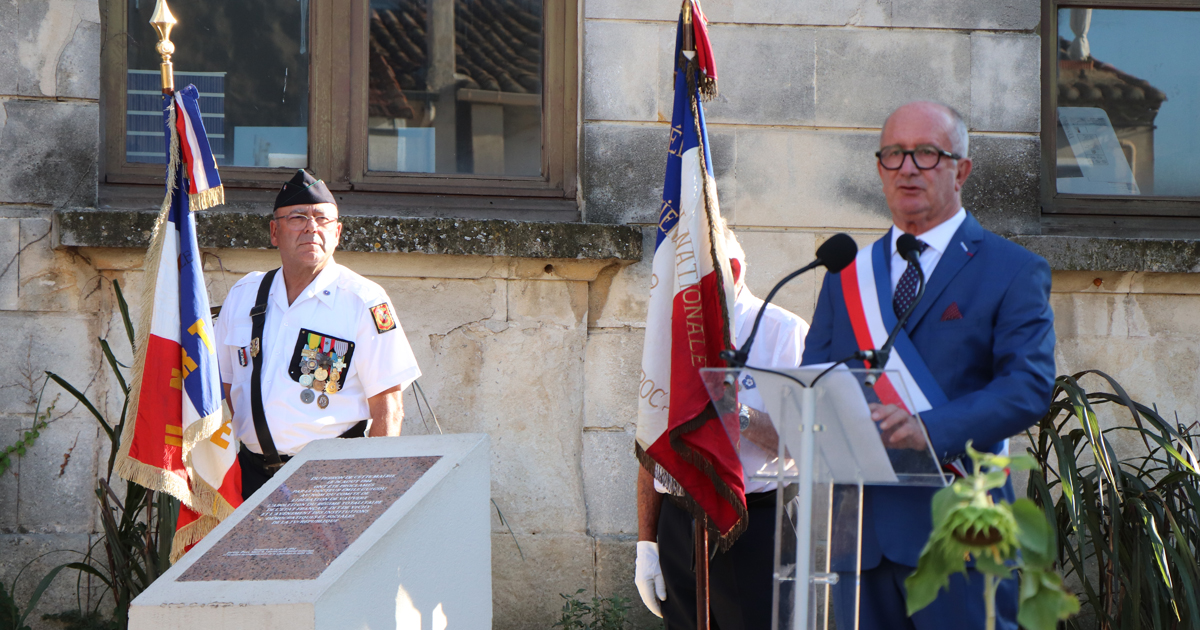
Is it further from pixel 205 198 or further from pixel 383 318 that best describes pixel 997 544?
pixel 205 198

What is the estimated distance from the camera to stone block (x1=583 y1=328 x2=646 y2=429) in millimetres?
4641

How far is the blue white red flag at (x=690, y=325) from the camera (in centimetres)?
298

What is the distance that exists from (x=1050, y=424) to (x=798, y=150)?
1582 mm

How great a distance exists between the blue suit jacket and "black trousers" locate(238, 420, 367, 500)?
1922 mm

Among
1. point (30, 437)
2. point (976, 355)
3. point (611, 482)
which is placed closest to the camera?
point (976, 355)

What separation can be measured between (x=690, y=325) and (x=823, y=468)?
4.08ft

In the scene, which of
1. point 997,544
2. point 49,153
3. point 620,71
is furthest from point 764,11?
point 997,544

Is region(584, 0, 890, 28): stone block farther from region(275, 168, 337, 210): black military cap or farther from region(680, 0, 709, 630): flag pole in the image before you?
region(680, 0, 709, 630): flag pole

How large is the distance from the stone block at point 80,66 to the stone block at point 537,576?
8.59 ft

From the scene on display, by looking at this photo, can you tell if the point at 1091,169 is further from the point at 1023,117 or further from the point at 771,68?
the point at 771,68

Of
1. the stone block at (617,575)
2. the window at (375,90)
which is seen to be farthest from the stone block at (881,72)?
the stone block at (617,575)

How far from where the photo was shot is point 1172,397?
476 cm

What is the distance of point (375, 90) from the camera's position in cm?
496

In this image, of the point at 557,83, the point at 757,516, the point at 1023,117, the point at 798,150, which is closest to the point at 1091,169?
the point at 1023,117
